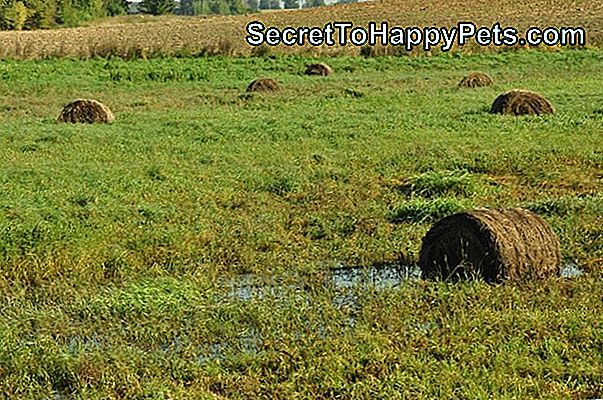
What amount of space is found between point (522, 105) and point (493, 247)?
42.5 ft

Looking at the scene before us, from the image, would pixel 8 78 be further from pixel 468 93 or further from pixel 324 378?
Result: pixel 324 378

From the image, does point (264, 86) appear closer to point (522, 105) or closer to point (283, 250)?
point (522, 105)

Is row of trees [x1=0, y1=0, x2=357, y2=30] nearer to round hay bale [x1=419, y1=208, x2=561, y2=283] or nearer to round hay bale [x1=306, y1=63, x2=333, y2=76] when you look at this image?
round hay bale [x1=306, y1=63, x2=333, y2=76]

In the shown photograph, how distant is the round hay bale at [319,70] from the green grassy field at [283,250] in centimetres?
1091

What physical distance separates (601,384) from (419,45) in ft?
119

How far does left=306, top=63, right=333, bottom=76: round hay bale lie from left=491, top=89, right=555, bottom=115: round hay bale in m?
13.3

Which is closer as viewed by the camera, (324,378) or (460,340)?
(324,378)

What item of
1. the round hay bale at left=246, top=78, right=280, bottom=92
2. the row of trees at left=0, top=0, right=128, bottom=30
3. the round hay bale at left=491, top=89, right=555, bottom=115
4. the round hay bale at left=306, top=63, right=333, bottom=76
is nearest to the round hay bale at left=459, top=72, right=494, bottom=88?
the round hay bale at left=246, top=78, right=280, bottom=92

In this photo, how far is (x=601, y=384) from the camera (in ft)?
20.7

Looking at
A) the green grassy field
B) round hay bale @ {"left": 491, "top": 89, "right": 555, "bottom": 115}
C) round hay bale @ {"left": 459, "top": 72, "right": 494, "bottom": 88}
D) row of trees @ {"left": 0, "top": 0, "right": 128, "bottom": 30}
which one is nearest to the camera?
the green grassy field

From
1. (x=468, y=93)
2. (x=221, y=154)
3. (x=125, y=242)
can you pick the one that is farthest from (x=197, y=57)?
A: (x=125, y=242)

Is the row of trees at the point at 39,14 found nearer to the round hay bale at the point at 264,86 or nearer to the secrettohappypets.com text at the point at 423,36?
the secrettohappypets.com text at the point at 423,36

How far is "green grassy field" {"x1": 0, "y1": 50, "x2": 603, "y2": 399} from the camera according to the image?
6.69m

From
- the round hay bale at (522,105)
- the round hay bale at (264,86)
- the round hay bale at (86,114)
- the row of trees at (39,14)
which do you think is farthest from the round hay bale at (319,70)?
the row of trees at (39,14)
